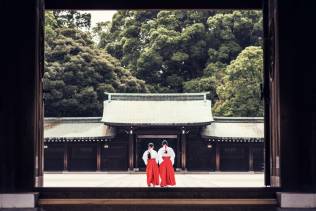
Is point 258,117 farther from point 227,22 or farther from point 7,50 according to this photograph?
point 7,50

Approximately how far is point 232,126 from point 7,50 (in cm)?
2580

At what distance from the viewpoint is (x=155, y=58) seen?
4781cm

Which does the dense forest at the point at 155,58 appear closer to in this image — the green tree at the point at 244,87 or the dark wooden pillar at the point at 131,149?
the green tree at the point at 244,87

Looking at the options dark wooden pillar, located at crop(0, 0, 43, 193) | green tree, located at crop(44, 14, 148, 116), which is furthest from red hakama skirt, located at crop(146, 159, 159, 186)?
green tree, located at crop(44, 14, 148, 116)

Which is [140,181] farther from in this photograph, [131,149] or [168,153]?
[168,153]

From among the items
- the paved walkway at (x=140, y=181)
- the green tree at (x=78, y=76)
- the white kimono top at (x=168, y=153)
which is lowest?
the paved walkway at (x=140, y=181)

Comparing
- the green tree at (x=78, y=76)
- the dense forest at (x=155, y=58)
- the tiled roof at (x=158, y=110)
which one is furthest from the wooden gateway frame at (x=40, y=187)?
the green tree at (x=78, y=76)

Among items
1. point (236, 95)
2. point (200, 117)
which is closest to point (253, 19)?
point (236, 95)

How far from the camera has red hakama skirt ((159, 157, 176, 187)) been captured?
1838 centimetres

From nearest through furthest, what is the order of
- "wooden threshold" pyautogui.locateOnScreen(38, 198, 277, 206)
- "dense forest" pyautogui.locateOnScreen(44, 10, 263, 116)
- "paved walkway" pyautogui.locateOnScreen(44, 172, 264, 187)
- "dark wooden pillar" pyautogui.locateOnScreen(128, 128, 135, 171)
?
"wooden threshold" pyautogui.locateOnScreen(38, 198, 277, 206)
"paved walkway" pyautogui.locateOnScreen(44, 172, 264, 187)
"dark wooden pillar" pyautogui.locateOnScreen(128, 128, 135, 171)
"dense forest" pyautogui.locateOnScreen(44, 10, 263, 116)

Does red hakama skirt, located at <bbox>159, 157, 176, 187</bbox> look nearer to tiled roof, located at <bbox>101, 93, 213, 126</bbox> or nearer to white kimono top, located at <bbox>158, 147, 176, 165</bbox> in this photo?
white kimono top, located at <bbox>158, 147, 176, 165</bbox>

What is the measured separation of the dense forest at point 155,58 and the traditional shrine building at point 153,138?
159 inches

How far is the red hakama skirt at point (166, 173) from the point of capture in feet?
60.3

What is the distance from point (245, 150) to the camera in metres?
35.2
